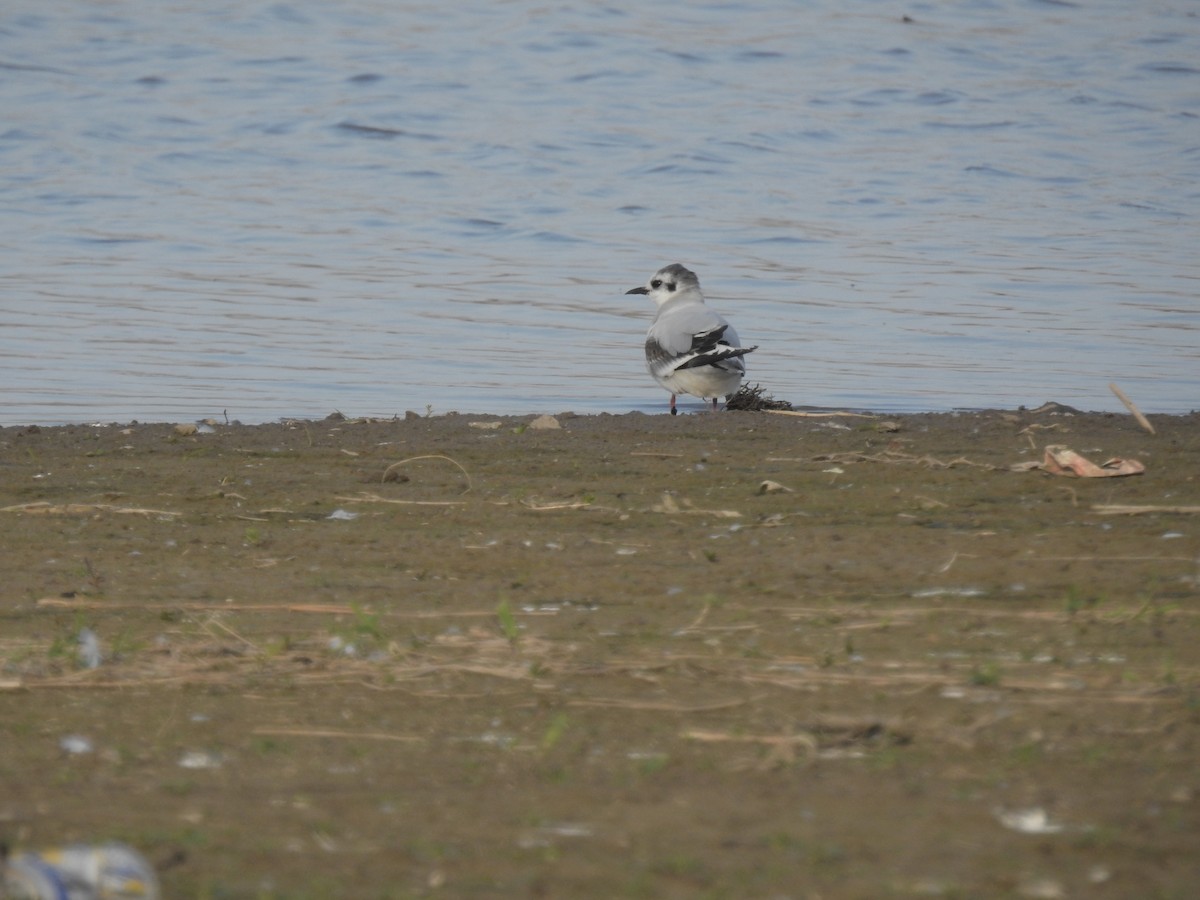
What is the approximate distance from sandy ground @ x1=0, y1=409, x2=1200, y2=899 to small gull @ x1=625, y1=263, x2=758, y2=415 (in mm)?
3306

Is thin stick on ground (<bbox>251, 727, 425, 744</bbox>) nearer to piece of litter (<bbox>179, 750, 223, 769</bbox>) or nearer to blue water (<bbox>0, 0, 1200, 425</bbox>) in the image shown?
piece of litter (<bbox>179, 750, 223, 769</bbox>)

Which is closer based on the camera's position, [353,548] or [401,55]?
[353,548]

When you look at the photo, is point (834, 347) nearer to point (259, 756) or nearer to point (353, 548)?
point (353, 548)

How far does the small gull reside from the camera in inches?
414

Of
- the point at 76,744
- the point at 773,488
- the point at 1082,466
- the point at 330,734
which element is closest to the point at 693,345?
the point at 773,488

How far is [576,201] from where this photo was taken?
70.5ft

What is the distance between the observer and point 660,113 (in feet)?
91.4

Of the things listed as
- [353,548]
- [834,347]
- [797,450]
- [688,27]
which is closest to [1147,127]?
[688,27]

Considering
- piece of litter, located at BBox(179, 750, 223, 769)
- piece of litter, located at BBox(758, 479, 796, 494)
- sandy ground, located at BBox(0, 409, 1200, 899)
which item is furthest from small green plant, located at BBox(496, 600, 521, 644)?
piece of litter, located at BBox(758, 479, 796, 494)

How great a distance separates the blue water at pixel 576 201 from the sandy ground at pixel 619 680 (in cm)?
442

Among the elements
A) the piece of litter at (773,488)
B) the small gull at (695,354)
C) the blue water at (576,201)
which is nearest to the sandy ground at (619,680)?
the piece of litter at (773,488)

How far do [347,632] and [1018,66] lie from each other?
96.3ft

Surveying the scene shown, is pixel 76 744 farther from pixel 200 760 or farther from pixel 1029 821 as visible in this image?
pixel 1029 821

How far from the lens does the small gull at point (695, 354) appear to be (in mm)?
10508
